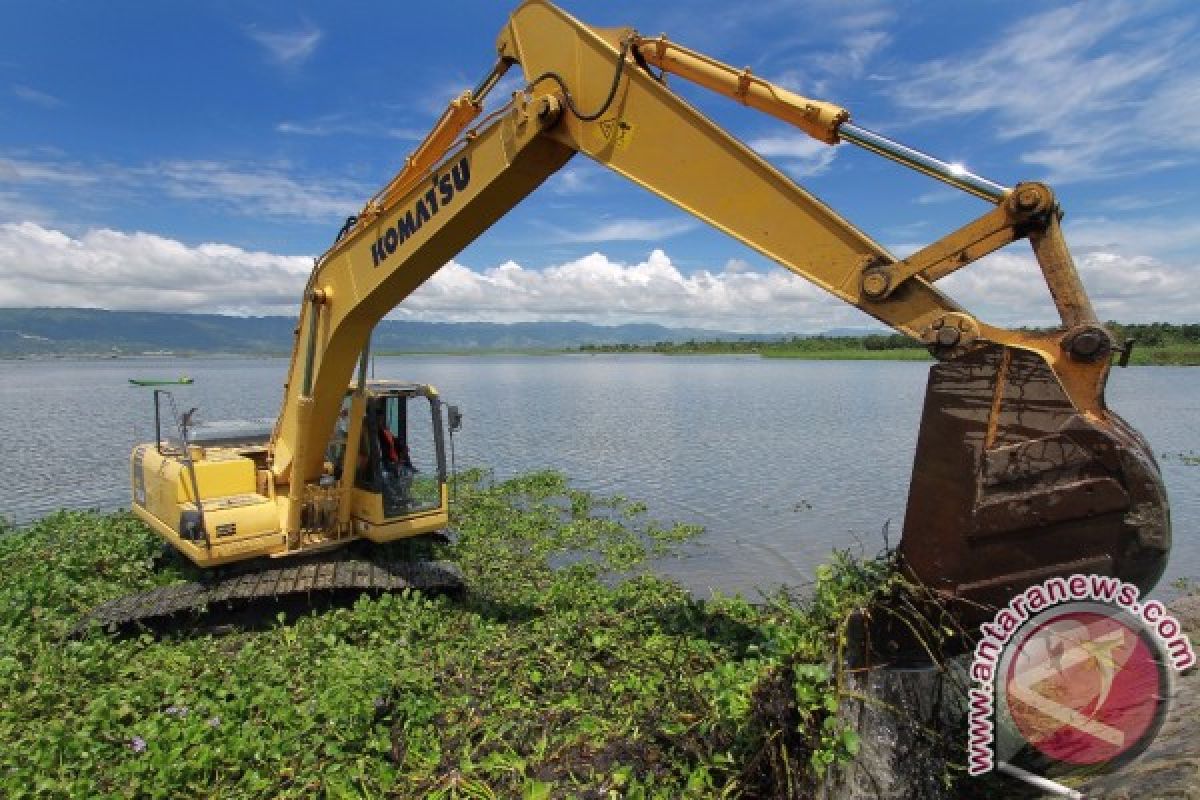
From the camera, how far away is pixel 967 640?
12.1 feet

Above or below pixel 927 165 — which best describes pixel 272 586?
below

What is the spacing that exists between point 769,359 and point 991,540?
133 m

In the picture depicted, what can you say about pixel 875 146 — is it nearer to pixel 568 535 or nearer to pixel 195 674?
pixel 195 674

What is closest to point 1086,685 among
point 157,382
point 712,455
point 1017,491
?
point 1017,491

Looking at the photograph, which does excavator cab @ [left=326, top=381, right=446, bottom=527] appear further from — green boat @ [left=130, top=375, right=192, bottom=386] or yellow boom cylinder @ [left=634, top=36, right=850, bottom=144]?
yellow boom cylinder @ [left=634, top=36, right=850, bottom=144]

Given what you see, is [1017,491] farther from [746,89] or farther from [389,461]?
[389,461]

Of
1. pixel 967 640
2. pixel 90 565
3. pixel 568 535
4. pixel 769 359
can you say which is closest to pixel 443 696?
pixel 967 640

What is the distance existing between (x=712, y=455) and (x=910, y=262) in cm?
2063

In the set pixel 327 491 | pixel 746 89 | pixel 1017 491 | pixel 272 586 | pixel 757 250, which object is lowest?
pixel 272 586

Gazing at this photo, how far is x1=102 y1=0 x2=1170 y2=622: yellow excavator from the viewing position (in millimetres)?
3447

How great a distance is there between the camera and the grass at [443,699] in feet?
14.5
